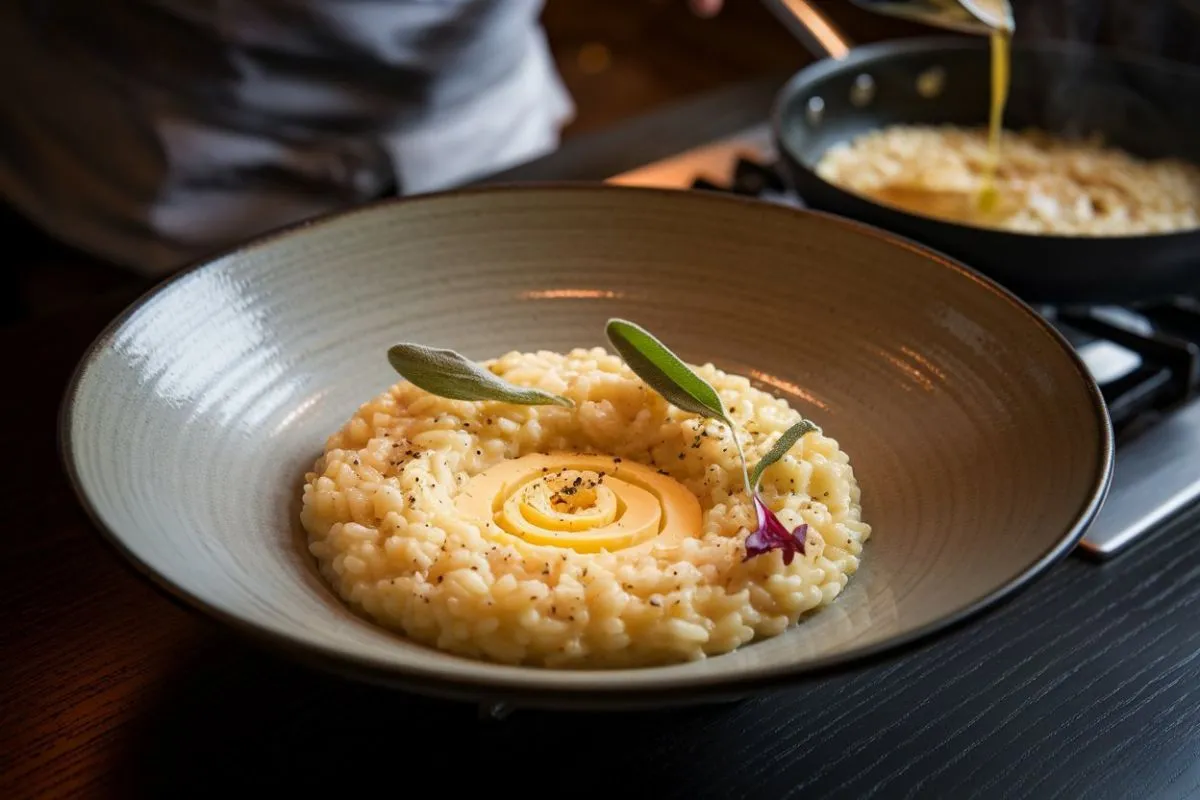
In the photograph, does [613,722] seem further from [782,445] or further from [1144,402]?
[1144,402]

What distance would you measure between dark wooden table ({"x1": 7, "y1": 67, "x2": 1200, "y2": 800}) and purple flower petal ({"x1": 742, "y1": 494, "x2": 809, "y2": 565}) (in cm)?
14

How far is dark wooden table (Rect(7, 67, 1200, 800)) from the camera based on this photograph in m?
0.99

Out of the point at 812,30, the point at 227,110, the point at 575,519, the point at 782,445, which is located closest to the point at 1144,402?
the point at 782,445

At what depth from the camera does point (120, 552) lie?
849 mm

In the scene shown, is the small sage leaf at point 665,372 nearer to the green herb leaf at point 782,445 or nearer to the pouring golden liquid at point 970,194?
the green herb leaf at point 782,445

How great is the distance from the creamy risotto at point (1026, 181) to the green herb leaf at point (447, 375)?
2.84 ft

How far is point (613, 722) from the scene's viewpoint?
1.05 m

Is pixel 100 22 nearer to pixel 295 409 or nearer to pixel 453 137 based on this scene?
pixel 453 137

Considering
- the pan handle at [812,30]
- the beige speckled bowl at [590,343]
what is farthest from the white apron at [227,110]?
the beige speckled bowl at [590,343]

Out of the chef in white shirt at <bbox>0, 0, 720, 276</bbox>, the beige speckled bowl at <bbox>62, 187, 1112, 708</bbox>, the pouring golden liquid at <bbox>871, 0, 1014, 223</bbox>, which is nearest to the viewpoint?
the beige speckled bowl at <bbox>62, 187, 1112, 708</bbox>

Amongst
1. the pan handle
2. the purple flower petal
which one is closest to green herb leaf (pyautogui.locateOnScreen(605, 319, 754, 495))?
the purple flower petal

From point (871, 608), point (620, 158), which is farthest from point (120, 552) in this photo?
point (620, 158)

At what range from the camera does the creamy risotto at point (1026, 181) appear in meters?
1.83

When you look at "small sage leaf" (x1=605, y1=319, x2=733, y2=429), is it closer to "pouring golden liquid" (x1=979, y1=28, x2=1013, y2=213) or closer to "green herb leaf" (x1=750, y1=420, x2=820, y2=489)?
"green herb leaf" (x1=750, y1=420, x2=820, y2=489)
